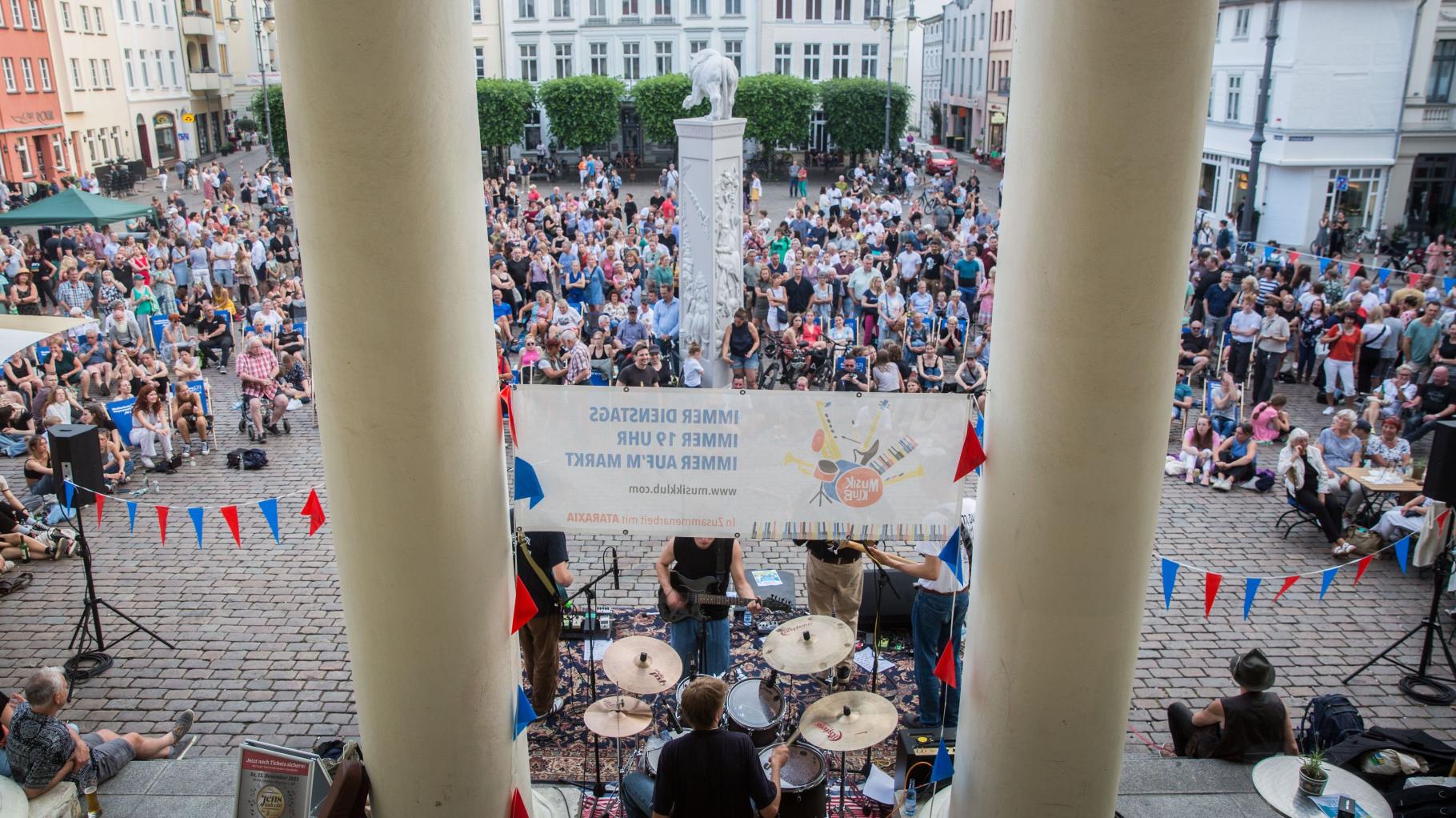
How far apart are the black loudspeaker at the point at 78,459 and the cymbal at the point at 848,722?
6.04m

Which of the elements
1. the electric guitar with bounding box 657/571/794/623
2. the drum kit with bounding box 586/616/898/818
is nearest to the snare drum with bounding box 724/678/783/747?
the drum kit with bounding box 586/616/898/818

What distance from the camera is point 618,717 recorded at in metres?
6.20

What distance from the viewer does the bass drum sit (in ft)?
19.7

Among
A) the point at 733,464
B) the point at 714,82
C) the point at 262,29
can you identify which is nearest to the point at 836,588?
the point at 733,464

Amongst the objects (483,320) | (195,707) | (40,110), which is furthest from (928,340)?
(40,110)

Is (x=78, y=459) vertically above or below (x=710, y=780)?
above

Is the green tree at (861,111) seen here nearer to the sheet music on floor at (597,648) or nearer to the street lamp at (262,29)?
the street lamp at (262,29)

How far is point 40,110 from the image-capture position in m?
39.6

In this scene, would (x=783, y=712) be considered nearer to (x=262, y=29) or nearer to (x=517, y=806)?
(x=517, y=806)

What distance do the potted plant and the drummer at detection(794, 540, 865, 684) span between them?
10.0 ft

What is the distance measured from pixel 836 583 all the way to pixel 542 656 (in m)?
2.18

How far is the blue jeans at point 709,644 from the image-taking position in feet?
23.5

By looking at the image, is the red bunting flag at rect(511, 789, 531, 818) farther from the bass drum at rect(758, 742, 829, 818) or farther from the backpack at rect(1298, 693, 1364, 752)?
the backpack at rect(1298, 693, 1364, 752)

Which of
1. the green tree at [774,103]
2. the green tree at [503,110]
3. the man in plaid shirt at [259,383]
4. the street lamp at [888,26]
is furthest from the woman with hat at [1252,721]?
the green tree at [503,110]
